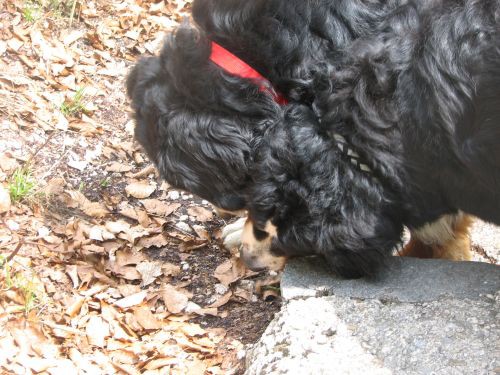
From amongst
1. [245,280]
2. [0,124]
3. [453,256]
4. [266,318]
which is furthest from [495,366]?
[0,124]

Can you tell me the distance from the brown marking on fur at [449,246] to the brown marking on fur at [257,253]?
0.64 metres

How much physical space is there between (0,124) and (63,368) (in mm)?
1564

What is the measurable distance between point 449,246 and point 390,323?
0.79 m

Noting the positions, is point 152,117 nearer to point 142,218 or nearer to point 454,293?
point 142,218

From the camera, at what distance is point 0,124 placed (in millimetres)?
3689

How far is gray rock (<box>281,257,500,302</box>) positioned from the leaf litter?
0.42 metres

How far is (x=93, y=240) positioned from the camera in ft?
11.3

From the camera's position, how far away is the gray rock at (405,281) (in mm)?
2709

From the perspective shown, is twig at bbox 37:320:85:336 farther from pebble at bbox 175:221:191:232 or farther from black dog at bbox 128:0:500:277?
pebble at bbox 175:221:191:232

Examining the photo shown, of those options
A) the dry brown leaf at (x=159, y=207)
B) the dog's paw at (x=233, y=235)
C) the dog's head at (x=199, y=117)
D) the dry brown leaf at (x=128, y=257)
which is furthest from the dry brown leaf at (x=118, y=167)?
the dog's head at (x=199, y=117)

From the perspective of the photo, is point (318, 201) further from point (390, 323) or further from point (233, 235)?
point (233, 235)

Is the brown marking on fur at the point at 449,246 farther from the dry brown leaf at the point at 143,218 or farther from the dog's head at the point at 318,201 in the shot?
the dry brown leaf at the point at 143,218

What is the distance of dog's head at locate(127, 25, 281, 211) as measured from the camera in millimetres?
2600

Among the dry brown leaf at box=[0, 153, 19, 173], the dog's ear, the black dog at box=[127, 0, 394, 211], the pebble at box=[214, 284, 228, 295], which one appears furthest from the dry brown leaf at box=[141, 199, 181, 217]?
the dog's ear
